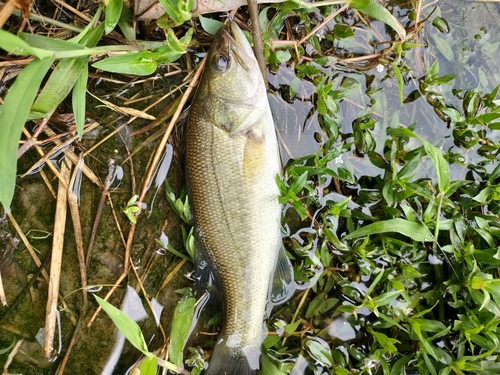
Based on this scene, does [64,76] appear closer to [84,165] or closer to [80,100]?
[80,100]

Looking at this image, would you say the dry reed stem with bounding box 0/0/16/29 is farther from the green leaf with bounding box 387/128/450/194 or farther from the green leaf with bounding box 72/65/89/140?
the green leaf with bounding box 387/128/450/194

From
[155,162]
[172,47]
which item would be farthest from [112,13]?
[155,162]

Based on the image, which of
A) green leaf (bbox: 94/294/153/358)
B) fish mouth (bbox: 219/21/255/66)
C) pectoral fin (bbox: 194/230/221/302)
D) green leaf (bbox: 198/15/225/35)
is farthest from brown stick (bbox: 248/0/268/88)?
green leaf (bbox: 94/294/153/358)

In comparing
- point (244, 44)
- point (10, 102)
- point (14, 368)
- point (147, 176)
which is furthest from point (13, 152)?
point (14, 368)

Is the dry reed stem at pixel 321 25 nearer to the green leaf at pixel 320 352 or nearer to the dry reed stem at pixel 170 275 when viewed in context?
the dry reed stem at pixel 170 275

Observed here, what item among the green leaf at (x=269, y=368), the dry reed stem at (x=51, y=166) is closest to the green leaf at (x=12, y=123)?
the dry reed stem at (x=51, y=166)
